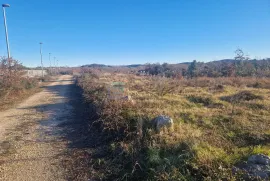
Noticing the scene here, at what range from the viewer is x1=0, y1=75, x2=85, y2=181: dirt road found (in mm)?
4508

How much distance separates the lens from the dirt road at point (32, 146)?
4.51m

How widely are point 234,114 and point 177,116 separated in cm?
239

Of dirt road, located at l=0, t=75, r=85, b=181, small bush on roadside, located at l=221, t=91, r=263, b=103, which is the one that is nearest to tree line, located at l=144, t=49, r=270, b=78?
small bush on roadside, located at l=221, t=91, r=263, b=103

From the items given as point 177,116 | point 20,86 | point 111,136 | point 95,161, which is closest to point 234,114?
point 177,116

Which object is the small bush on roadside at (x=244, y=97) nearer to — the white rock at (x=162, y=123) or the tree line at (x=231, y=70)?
the white rock at (x=162, y=123)

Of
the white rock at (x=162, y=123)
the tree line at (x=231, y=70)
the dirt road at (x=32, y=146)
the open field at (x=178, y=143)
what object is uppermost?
the tree line at (x=231, y=70)

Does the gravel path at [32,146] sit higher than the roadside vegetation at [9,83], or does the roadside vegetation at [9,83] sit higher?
the roadside vegetation at [9,83]

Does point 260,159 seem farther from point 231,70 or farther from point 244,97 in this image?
point 231,70

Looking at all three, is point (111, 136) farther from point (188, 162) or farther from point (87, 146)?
point (188, 162)

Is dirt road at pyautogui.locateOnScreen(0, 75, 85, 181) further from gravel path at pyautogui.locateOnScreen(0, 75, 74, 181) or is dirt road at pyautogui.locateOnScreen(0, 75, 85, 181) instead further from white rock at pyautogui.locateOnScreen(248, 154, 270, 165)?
white rock at pyautogui.locateOnScreen(248, 154, 270, 165)

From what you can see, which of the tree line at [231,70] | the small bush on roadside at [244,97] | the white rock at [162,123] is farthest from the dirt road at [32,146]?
the tree line at [231,70]

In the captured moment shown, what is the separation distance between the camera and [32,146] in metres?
6.04

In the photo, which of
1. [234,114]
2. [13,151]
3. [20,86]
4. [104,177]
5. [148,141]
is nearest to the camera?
[104,177]

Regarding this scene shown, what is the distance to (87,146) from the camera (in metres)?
6.02
